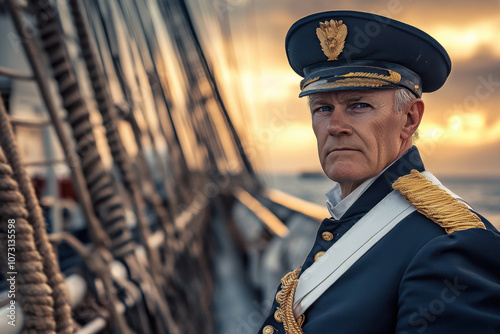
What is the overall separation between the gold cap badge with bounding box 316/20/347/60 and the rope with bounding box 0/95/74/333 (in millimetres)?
782

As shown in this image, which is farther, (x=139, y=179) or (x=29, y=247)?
(x=139, y=179)

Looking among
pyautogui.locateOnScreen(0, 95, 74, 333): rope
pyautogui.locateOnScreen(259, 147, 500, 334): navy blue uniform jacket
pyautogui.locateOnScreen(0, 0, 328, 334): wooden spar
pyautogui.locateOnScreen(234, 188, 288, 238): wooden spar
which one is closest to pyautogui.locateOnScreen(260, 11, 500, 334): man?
pyautogui.locateOnScreen(259, 147, 500, 334): navy blue uniform jacket

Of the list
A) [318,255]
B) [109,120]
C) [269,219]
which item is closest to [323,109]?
[318,255]

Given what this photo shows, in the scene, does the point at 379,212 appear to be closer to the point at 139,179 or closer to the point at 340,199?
the point at 340,199

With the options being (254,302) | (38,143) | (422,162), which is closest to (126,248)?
(422,162)

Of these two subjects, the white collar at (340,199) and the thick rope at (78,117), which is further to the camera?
the thick rope at (78,117)

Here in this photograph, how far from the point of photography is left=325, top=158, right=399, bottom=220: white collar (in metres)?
0.94

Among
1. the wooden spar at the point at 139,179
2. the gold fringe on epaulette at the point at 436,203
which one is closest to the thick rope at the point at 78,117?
the wooden spar at the point at 139,179

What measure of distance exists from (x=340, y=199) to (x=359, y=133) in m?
0.21

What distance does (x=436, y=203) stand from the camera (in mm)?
842

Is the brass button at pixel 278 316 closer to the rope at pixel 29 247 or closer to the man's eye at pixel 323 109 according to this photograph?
the man's eye at pixel 323 109

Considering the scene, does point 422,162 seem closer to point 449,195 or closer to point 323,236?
point 449,195

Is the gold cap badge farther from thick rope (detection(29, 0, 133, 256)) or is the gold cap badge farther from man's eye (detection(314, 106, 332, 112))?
thick rope (detection(29, 0, 133, 256))

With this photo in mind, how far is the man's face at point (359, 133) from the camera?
85cm
